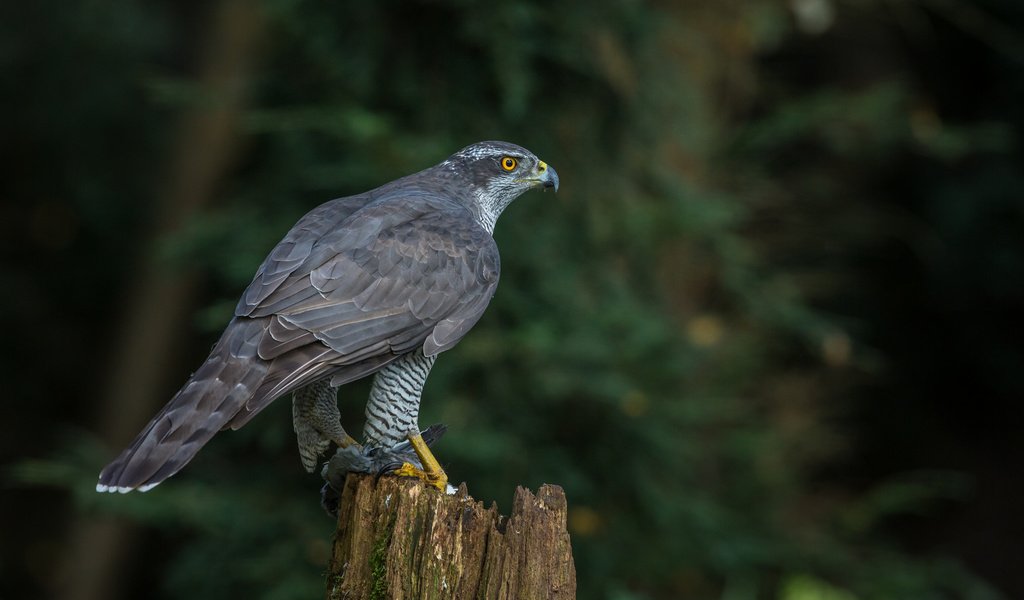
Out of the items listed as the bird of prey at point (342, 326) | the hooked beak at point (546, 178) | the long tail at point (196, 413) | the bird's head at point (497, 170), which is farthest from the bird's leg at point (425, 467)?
the hooked beak at point (546, 178)

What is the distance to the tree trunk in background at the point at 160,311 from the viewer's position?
806 centimetres

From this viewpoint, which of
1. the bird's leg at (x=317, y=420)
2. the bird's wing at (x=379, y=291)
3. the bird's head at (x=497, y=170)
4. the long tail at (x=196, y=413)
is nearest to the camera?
the long tail at (x=196, y=413)

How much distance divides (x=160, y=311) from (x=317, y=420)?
4836 millimetres

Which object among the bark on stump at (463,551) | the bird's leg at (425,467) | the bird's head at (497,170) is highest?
the bird's head at (497,170)

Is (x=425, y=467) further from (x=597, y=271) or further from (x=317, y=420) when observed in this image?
(x=597, y=271)

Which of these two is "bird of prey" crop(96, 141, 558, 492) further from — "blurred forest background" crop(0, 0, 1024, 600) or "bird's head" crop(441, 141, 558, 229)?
"blurred forest background" crop(0, 0, 1024, 600)

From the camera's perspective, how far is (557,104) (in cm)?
620

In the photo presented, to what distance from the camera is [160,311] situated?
820 cm

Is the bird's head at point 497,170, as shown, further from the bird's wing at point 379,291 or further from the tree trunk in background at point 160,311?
the tree trunk in background at point 160,311

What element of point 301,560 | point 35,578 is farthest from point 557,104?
point 35,578

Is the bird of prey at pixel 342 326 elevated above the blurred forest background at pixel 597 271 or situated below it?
below

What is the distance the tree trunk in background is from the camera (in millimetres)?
8062

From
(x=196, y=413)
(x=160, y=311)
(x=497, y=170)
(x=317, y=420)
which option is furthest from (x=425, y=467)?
(x=160, y=311)

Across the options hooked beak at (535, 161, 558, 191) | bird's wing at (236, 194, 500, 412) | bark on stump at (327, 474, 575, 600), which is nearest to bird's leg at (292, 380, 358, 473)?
bird's wing at (236, 194, 500, 412)
